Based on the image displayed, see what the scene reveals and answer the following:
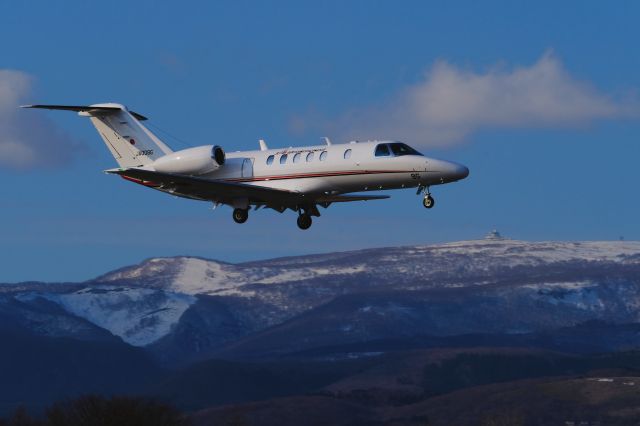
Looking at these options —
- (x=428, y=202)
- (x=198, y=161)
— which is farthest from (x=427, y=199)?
(x=198, y=161)

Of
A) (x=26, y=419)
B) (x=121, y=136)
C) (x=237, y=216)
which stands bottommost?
(x=26, y=419)

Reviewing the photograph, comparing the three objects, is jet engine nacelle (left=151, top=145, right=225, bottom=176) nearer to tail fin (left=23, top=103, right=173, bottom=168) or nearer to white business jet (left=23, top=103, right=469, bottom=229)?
white business jet (left=23, top=103, right=469, bottom=229)

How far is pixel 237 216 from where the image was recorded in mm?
74188

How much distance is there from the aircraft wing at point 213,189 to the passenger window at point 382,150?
4.45 meters

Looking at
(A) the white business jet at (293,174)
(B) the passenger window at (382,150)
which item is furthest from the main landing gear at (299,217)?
(B) the passenger window at (382,150)

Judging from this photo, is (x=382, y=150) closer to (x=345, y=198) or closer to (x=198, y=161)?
(x=345, y=198)

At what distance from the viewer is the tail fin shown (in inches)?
3155

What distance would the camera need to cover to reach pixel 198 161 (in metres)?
74.3

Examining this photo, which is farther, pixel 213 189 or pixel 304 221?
pixel 304 221

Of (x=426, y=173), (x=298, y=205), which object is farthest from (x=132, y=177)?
(x=426, y=173)

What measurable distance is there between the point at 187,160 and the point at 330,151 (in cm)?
826

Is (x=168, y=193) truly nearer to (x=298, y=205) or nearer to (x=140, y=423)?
(x=298, y=205)

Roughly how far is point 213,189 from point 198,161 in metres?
2.63

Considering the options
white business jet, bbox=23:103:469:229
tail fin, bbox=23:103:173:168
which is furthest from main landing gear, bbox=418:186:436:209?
tail fin, bbox=23:103:173:168
